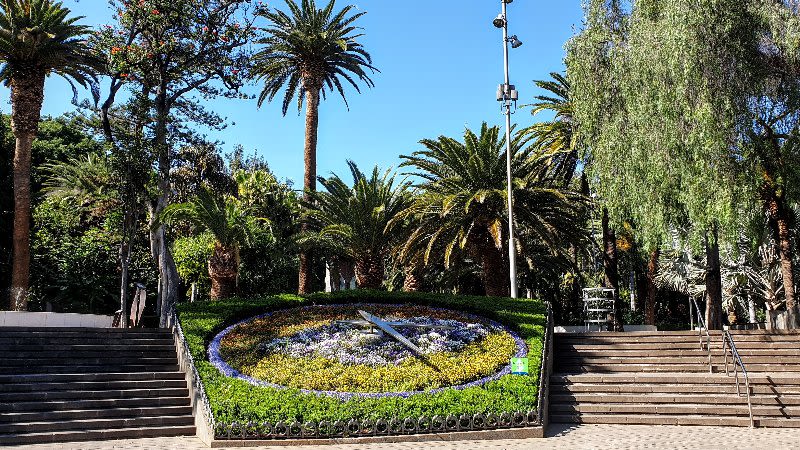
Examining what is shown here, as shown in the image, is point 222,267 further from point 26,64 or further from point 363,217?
point 26,64

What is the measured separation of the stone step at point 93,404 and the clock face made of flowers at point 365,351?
4.59ft

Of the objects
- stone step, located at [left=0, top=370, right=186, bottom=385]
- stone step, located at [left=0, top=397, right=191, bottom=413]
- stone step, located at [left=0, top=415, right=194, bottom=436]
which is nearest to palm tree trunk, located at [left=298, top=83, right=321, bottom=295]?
stone step, located at [left=0, top=370, right=186, bottom=385]

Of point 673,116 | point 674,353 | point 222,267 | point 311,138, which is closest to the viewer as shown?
A: point 674,353

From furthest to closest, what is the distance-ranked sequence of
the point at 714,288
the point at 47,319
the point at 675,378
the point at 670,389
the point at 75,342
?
the point at 47,319 → the point at 714,288 → the point at 75,342 → the point at 675,378 → the point at 670,389

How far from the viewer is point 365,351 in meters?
16.6

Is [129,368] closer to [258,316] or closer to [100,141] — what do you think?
[258,316]

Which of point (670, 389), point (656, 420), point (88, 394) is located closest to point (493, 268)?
point (670, 389)

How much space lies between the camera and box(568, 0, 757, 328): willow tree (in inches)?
746

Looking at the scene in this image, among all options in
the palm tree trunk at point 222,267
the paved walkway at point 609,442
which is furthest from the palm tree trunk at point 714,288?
the palm tree trunk at point 222,267

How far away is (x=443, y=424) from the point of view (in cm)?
1259

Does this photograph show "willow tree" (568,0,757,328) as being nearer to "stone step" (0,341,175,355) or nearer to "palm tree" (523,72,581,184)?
"palm tree" (523,72,581,184)

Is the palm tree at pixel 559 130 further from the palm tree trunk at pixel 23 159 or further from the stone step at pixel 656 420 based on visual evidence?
the palm tree trunk at pixel 23 159

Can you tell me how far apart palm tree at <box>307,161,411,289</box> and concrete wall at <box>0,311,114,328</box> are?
9.91 meters

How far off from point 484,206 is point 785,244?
9.87 m
